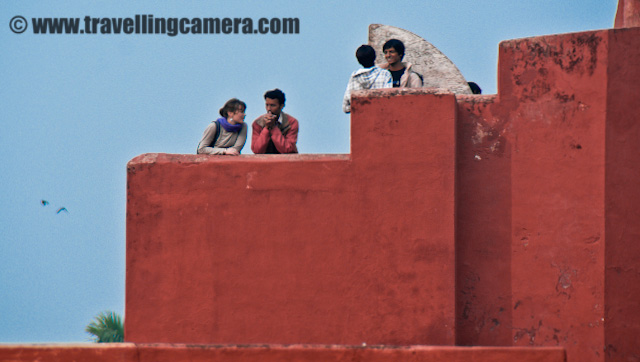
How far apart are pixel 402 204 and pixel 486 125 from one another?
0.91m

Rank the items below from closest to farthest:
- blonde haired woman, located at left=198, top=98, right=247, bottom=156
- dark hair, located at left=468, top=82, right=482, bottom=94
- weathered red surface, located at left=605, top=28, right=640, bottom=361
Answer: weathered red surface, located at left=605, top=28, right=640, bottom=361 < blonde haired woman, located at left=198, top=98, right=247, bottom=156 < dark hair, located at left=468, top=82, right=482, bottom=94

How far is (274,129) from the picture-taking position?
289 inches

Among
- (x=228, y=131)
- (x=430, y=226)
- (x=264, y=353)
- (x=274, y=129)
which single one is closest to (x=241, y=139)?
(x=228, y=131)

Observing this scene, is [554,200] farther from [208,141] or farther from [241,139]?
[208,141]

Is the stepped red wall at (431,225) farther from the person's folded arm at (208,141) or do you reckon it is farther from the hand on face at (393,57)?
the hand on face at (393,57)

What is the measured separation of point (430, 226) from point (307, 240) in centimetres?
93

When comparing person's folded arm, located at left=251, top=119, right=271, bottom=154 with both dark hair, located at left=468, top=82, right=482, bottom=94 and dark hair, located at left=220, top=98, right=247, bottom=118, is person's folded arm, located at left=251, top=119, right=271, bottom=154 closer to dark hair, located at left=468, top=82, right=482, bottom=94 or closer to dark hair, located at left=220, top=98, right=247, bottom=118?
dark hair, located at left=220, top=98, right=247, bottom=118

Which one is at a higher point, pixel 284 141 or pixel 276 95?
pixel 276 95

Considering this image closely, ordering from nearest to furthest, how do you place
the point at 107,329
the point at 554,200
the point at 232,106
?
the point at 554,200
the point at 232,106
the point at 107,329

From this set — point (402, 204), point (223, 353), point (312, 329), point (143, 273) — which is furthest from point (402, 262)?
point (143, 273)

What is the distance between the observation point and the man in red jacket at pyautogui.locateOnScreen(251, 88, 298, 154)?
730cm

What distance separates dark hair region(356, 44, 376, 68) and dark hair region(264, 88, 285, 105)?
3.51ft

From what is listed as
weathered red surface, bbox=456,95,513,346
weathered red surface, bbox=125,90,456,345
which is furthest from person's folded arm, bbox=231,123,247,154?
weathered red surface, bbox=456,95,513,346

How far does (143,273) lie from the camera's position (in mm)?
6922
